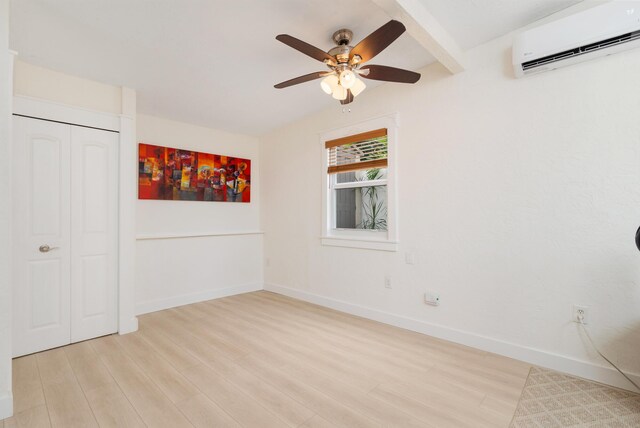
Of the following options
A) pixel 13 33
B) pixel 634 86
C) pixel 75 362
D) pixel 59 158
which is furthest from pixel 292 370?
pixel 13 33

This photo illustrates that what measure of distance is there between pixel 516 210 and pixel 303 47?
6.93 feet

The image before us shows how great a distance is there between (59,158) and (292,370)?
2873 mm

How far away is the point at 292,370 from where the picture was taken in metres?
2.34

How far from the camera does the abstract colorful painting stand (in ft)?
12.6

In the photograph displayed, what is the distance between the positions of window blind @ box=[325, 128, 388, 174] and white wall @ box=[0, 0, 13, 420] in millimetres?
2969

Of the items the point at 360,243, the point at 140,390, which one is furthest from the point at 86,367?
the point at 360,243

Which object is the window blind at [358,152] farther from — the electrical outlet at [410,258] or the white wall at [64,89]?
the white wall at [64,89]

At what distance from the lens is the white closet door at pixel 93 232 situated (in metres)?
2.88

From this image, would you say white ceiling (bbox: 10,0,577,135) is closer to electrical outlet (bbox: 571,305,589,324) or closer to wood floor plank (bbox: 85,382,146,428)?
electrical outlet (bbox: 571,305,589,324)

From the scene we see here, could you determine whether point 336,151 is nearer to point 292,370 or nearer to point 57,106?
point 292,370

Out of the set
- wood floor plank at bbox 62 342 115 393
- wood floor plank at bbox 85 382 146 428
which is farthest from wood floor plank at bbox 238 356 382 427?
wood floor plank at bbox 62 342 115 393

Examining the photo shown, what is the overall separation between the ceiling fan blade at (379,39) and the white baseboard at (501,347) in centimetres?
251

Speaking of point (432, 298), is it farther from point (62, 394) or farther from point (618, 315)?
point (62, 394)

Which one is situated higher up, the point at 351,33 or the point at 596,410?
the point at 351,33
